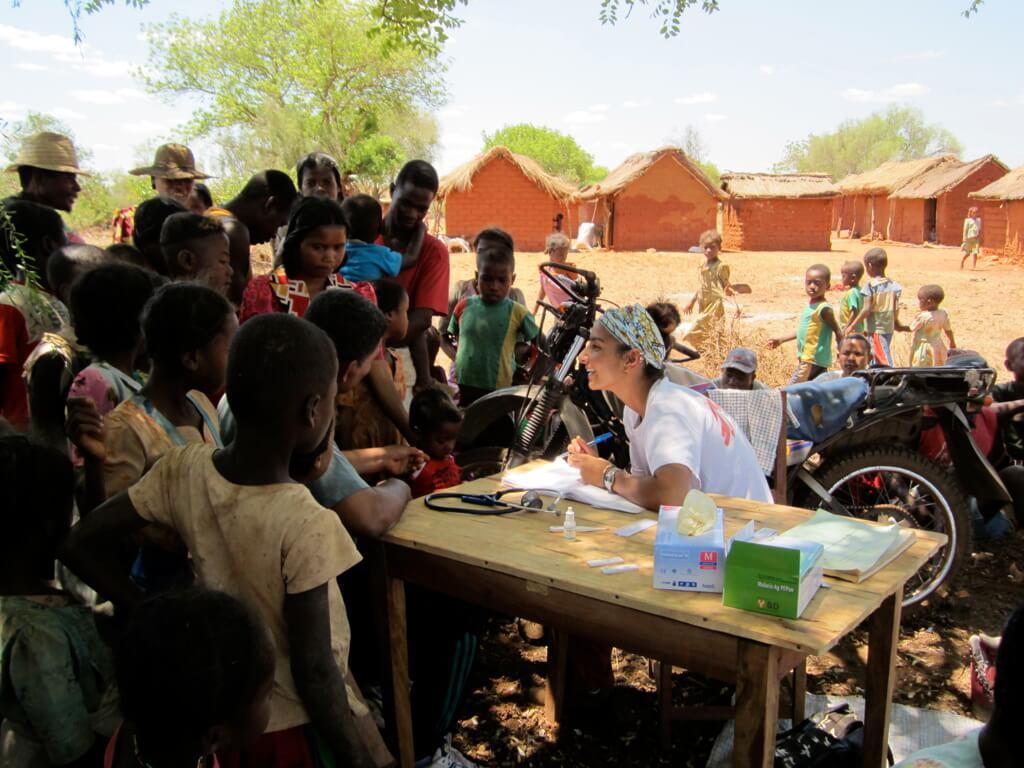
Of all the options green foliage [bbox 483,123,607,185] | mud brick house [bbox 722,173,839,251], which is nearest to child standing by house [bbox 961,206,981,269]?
mud brick house [bbox 722,173,839,251]

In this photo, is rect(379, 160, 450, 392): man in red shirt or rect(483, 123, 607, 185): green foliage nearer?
rect(379, 160, 450, 392): man in red shirt

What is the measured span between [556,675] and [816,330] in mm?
4899

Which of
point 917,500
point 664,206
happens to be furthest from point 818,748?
point 664,206

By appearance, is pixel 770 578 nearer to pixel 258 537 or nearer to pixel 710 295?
pixel 258 537

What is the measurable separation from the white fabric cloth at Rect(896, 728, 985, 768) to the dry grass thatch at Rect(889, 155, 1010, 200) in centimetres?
3064

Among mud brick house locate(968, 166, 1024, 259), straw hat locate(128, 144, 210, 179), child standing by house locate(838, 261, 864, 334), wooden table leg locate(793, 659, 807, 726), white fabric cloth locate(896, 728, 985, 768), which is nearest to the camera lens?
white fabric cloth locate(896, 728, 985, 768)

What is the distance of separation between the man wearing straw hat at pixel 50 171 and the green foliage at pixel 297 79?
21378 mm

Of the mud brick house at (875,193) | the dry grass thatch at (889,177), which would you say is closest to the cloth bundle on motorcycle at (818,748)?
the mud brick house at (875,193)

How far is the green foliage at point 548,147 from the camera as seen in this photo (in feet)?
204

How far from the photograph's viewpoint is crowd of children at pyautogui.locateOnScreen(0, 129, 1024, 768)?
1.49 m

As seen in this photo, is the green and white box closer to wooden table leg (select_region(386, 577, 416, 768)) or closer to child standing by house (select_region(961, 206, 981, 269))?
wooden table leg (select_region(386, 577, 416, 768))

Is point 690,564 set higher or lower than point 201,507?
lower

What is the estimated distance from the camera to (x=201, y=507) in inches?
69.8

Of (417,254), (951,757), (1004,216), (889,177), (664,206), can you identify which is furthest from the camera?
(889,177)
